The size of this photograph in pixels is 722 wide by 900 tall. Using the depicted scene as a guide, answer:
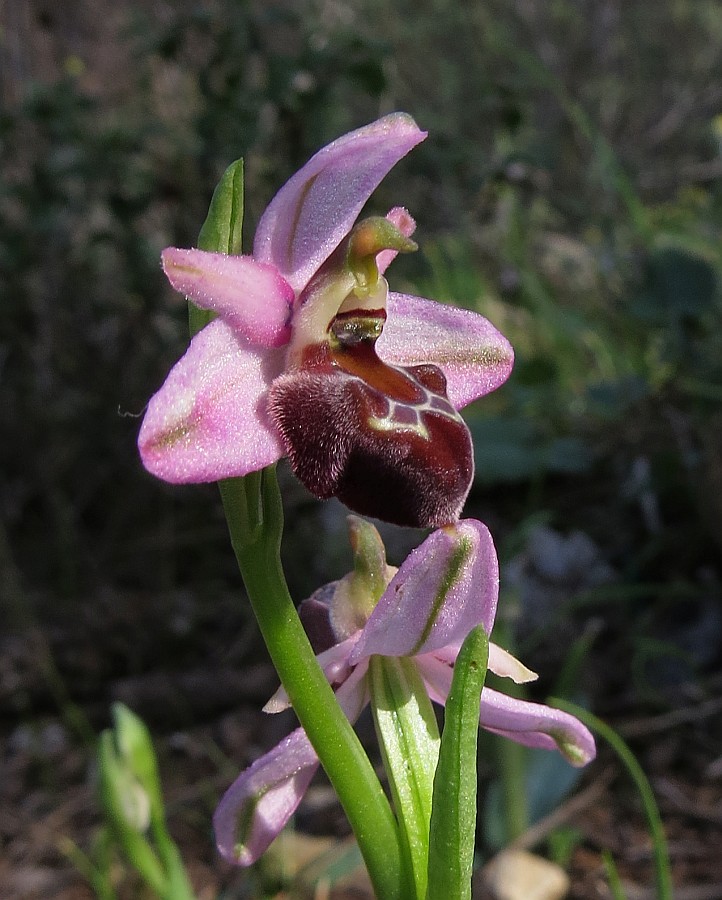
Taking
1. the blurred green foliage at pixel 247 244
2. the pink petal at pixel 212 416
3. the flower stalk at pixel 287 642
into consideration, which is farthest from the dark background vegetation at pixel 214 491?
the pink petal at pixel 212 416

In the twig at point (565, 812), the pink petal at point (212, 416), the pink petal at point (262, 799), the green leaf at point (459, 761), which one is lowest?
the twig at point (565, 812)

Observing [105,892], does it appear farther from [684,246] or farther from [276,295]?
[684,246]

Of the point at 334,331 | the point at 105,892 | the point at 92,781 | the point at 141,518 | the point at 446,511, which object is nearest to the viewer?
the point at 446,511

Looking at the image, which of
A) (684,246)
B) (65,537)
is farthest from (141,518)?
(684,246)

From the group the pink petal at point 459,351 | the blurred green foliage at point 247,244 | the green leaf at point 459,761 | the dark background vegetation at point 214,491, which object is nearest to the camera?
the green leaf at point 459,761

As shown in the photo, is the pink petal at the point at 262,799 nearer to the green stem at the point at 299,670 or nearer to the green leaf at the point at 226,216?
the green stem at the point at 299,670

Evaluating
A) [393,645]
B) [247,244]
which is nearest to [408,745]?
[393,645]

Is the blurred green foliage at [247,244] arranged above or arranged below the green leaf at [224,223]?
below
